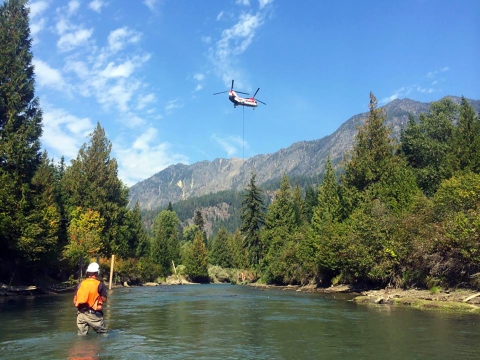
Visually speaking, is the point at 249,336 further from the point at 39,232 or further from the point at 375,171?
the point at 375,171

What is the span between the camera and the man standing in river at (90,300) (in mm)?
13953

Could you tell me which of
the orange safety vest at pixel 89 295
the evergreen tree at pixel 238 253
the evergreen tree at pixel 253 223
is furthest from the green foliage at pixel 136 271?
the orange safety vest at pixel 89 295

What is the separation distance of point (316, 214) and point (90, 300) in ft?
190

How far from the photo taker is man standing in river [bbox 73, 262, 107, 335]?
13953 mm

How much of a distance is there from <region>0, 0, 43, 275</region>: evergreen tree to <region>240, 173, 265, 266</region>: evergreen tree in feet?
165

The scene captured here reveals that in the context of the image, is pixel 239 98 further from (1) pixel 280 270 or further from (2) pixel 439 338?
(2) pixel 439 338

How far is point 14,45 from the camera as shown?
44.6 meters

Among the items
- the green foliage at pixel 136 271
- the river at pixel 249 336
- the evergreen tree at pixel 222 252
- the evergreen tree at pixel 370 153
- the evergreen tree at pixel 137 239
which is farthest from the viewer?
the evergreen tree at pixel 222 252

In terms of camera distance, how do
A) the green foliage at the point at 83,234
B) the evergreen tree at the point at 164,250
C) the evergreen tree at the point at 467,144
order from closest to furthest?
1. the evergreen tree at the point at 467,144
2. the green foliage at the point at 83,234
3. the evergreen tree at the point at 164,250

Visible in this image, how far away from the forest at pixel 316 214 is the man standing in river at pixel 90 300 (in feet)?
85.1

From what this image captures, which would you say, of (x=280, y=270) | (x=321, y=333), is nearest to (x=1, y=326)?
(x=321, y=333)

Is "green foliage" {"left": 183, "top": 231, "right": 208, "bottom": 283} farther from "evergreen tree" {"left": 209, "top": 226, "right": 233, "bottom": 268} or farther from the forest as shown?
the forest

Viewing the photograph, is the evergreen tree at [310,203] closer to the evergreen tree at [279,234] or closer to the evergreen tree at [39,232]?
the evergreen tree at [279,234]

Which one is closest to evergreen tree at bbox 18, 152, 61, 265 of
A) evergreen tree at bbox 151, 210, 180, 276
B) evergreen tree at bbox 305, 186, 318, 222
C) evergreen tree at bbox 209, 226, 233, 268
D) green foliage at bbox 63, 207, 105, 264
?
green foliage at bbox 63, 207, 105, 264
